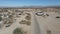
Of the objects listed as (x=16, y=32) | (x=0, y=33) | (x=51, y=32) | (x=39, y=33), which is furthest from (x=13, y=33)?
(x=51, y=32)

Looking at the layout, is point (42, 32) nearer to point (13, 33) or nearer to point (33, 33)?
point (33, 33)

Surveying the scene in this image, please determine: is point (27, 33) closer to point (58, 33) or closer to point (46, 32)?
point (46, 32)

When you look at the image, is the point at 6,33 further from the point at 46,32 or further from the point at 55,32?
the point at 55,32

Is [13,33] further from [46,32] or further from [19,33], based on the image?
[46,32]

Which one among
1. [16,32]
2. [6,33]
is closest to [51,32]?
[16,32]

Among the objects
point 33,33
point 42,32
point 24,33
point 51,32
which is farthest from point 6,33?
point 51,32

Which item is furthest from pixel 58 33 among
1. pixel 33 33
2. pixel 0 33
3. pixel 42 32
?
pixel 0 33

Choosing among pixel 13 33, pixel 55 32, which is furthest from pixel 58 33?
pixel 13 33
